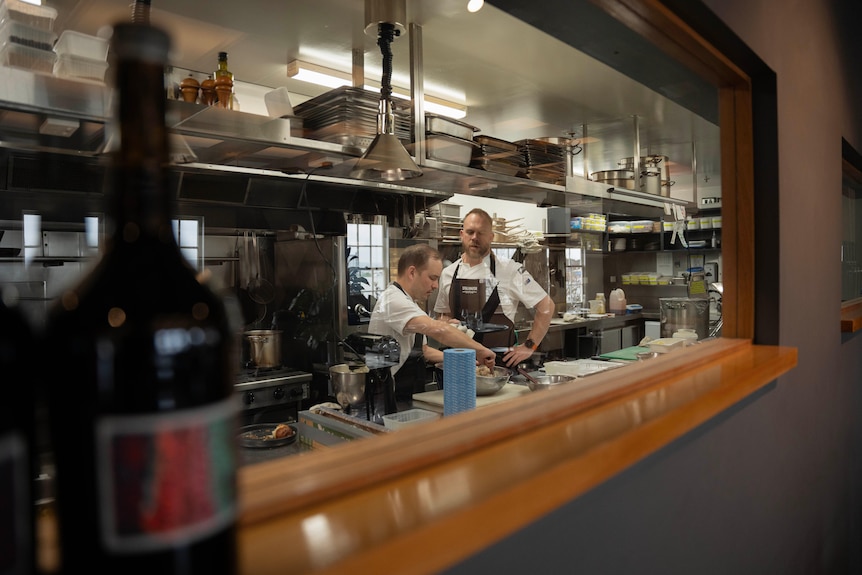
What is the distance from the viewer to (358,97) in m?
2.46

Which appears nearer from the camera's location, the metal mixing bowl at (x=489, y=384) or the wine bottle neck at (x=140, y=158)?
the wine bottle neck at (x=140, y=158)

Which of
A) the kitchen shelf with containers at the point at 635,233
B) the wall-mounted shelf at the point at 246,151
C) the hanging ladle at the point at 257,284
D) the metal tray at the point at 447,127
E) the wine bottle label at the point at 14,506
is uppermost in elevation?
the metal tray at the point at 447,127

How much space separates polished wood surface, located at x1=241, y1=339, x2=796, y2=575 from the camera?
492 millimetres

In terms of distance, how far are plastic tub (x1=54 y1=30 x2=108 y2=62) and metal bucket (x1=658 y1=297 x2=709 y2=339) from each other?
8.38 feet

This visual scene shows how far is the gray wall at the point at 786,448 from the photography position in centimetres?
97

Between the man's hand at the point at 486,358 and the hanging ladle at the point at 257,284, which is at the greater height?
the hanging ladle at the point at 257,284

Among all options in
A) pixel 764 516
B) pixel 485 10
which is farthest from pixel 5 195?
pixel 764 516

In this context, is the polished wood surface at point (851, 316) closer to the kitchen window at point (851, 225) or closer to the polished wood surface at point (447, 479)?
the kitchen window at point (851, 225)

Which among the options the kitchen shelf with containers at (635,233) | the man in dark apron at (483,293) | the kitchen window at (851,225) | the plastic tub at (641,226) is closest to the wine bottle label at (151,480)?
the kitchen window at (851,225)

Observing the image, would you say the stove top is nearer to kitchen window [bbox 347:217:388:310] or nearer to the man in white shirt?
the man in white shirt

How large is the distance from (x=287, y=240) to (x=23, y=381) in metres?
3.77

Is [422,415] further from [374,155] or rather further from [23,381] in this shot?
[23,381]

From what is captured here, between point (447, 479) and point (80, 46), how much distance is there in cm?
195

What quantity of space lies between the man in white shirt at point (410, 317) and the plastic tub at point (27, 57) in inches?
79.6
